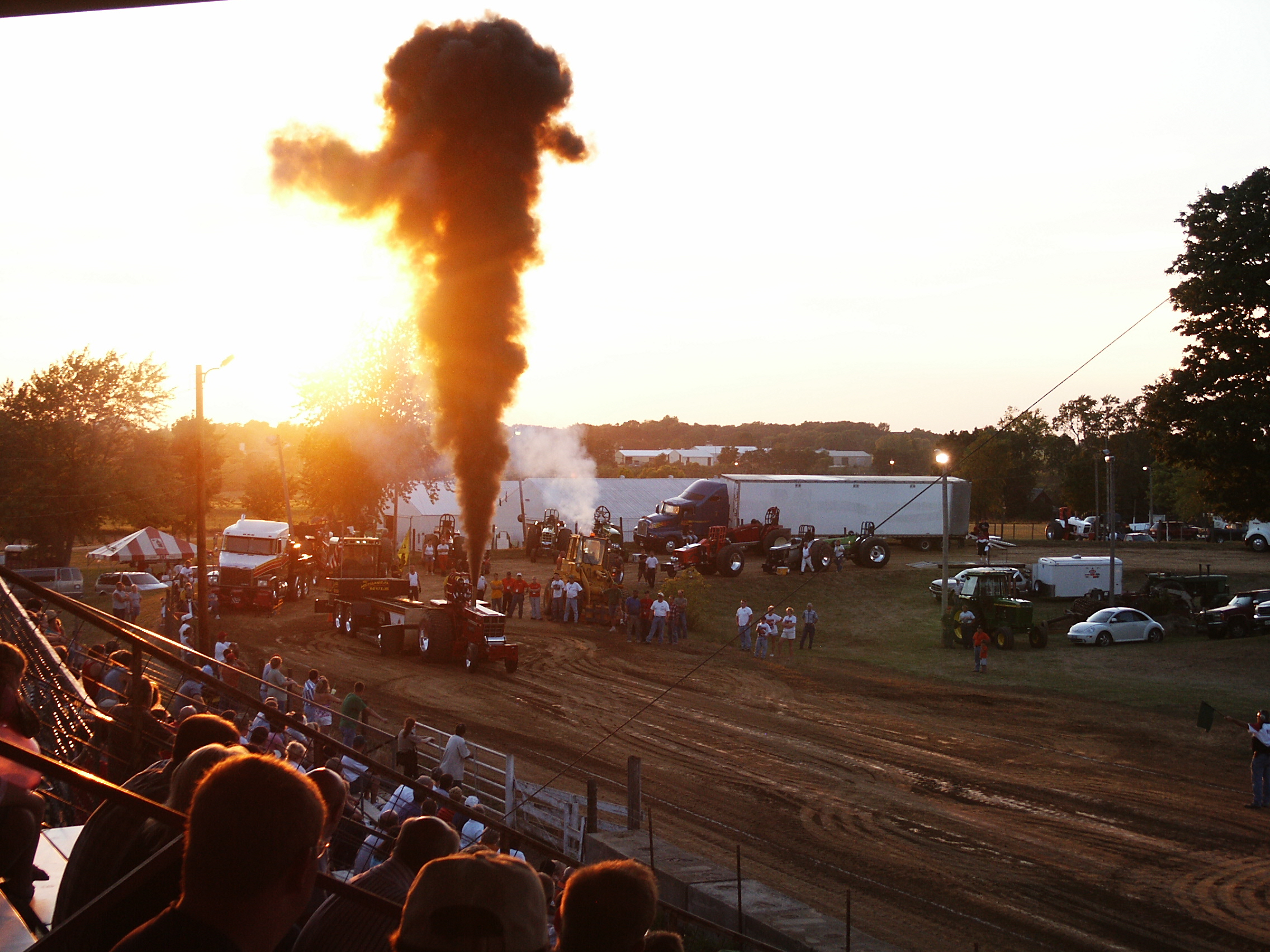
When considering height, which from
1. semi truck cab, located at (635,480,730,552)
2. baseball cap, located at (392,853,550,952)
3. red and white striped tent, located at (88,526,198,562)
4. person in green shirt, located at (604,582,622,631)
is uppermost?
baseball cap, located at (392,853,550,952)

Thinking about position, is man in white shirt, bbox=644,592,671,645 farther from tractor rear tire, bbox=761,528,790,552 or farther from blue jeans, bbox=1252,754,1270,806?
blue jeans, bbox=1252,754,1270,806

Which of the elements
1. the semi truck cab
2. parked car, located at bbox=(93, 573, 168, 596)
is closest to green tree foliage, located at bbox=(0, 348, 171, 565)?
parked car, located at bbox=(93, 573, 168, 596)

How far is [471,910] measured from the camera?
7.20 ft

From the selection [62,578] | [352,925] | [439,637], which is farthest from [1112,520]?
[62,578]

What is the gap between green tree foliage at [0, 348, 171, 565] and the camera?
42.9 metres

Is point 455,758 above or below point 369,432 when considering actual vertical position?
below

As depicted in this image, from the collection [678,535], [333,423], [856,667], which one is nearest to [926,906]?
[856,667]

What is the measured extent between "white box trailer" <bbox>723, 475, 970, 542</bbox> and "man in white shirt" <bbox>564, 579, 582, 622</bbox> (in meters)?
13.6

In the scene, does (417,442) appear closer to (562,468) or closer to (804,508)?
(562,468)

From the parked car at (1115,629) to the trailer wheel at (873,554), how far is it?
1168 cm

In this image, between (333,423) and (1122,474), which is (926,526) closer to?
(333,423)

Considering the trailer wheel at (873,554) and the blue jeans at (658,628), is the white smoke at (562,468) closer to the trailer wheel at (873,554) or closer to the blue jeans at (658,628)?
the trailer wheel at (873,554)

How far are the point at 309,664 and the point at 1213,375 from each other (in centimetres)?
2641

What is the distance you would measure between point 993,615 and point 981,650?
4.65m
